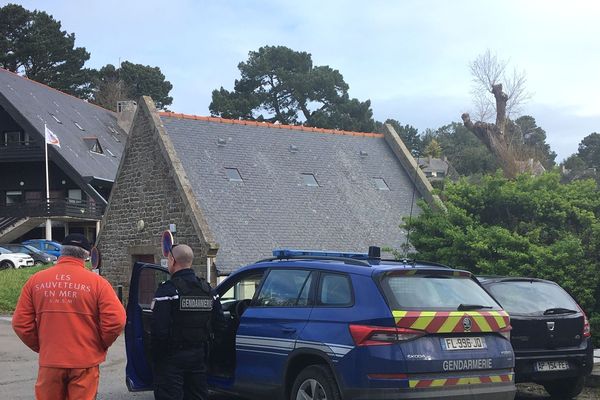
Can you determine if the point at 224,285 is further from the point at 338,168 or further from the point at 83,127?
the point at 83,127

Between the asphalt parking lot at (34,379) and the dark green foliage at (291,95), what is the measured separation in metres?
48.5

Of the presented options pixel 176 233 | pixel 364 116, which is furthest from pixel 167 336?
pixel 364 116

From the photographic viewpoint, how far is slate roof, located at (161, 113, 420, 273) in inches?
923

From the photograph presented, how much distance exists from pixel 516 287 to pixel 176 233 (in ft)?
49.8

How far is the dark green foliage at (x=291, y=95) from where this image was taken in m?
63.3

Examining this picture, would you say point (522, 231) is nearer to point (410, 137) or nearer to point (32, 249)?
point (32, 249)

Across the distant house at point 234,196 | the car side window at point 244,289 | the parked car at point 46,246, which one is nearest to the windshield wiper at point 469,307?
the car side window at point 244,289

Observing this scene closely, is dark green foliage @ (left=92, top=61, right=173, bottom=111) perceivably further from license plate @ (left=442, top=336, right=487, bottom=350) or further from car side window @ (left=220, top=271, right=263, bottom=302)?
license plate @ (left=442, top=336, right=487, bottom=350)

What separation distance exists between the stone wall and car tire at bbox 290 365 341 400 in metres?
15.4

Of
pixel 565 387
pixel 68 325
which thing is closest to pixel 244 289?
pixel 68 325

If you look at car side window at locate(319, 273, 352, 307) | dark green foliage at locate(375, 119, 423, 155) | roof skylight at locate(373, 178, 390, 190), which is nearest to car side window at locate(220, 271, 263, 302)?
car side window at locate(319, 273, 352, 307)

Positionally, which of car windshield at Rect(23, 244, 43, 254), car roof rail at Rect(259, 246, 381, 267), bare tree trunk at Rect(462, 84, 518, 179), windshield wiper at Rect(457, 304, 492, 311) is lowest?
car windshield at Rect(23, 244, 43, 254)

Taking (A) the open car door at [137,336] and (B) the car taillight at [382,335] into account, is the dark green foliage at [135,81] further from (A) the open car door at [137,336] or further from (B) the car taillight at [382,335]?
(B) the car taillight at [382,335]

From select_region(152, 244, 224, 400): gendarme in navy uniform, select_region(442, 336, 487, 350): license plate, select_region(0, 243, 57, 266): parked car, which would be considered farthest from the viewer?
select_region(0, 243, 57, 266): parked car
